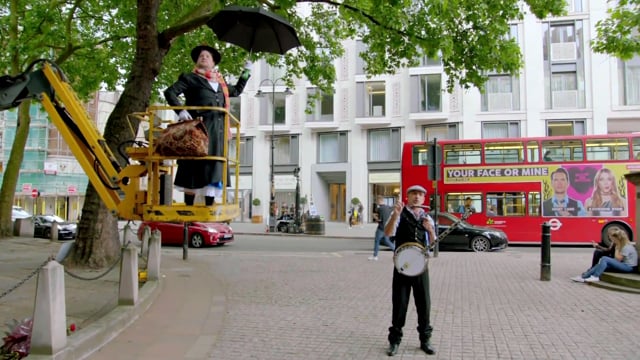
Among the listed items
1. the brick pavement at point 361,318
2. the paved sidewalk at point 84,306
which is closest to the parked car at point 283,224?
the brick pavement at point 361,318

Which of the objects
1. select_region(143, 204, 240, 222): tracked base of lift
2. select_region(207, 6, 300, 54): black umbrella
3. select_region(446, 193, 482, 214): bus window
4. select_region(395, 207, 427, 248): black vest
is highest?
select_region(207, 6, 300, 54): black umbrella

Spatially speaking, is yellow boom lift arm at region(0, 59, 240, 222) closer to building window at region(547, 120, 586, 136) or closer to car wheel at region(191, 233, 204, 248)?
car wheel at region(191, 233, 204, 248)

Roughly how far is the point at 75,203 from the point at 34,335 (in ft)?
149

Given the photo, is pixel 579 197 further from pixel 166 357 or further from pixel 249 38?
pixel 166 357

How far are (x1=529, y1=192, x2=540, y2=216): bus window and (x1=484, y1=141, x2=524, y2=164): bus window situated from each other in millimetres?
1365

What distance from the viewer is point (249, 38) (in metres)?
6.77

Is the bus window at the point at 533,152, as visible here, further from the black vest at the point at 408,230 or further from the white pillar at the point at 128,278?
the white pillar at the point at 128,278

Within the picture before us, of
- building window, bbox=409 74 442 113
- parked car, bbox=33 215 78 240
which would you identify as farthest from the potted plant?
parked car, bbox=33 215 78 240

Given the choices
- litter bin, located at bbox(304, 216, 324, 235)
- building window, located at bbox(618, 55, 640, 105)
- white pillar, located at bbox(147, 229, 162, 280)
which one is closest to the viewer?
white pillar, located at bbox(147, 229, 162, 280)

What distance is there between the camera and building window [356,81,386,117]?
34281 millimetres

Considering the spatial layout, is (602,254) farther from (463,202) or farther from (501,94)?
(501,94)

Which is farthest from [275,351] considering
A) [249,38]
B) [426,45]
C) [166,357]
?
[426,45]

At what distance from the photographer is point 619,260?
945cm

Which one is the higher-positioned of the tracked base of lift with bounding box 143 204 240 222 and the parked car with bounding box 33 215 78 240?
the tracked base of lift with bounding box 143 204 240 222
